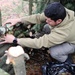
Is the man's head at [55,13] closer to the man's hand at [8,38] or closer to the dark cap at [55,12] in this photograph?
the dark cap at [55,12]

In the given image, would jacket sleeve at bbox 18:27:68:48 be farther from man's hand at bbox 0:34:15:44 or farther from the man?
man's hand at bbox 0:34:15:44

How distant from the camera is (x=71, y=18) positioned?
10.2ft

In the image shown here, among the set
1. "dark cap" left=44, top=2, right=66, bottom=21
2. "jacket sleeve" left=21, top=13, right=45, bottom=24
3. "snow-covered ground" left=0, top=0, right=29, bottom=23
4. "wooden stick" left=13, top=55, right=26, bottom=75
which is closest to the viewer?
"wooden stick" left=13, top=55, right=26, bottom=75

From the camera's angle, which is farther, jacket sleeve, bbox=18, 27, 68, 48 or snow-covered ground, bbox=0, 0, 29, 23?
snow-covered ground, bbox=0, 0, 29, 23

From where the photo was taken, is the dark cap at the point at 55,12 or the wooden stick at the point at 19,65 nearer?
the wooden stick at the point at 19,65

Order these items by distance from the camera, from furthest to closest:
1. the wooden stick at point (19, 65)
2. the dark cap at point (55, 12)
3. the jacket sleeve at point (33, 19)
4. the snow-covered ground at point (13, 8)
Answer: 1. the snow-covered ground at point (13, 8)
2. the jacket sleeve at point (33, 19)
3. the dark cap at point (55, 12)
4. the wooden stick at point (19, 65)

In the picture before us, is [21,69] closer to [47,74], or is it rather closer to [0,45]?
[0,45]

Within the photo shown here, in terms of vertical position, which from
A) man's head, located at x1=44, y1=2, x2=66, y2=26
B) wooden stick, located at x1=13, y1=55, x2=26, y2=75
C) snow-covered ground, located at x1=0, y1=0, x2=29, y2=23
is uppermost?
man's head, located at x1=44, y1=2, x2=66, y2=26

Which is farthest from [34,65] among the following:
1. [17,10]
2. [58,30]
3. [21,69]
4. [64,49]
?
[17,10]

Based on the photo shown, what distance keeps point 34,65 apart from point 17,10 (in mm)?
3546

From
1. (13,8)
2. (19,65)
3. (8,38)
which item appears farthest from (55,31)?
(13,8)

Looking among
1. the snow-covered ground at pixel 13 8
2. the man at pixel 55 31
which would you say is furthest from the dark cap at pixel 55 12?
the snow-covered ground at pixel 13 8

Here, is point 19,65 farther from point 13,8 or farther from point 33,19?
point 13,8

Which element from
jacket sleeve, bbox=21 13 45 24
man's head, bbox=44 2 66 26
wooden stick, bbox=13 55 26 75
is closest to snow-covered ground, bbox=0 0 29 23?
jacket sleeve, bbox=21 13 45 24
